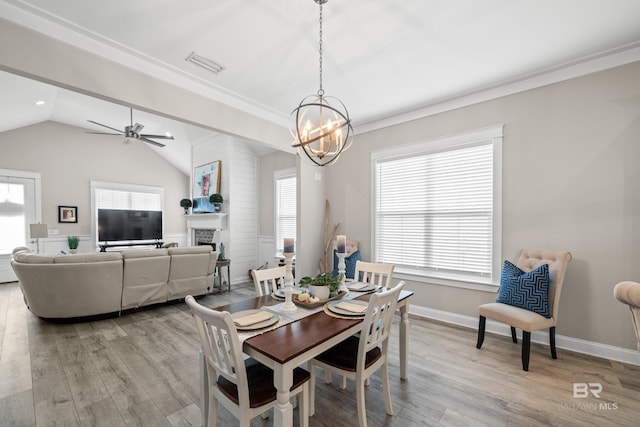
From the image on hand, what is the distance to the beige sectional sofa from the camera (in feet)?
10.9

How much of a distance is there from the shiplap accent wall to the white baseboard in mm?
3912

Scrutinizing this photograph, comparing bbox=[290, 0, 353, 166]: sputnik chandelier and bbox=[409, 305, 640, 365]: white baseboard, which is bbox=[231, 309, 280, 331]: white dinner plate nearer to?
bbox=[290, 0, 353, 166]: sputnik chandelier

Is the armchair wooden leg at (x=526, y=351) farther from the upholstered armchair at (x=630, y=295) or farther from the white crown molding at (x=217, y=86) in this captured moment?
the white crown molding at (x=217, y=86)

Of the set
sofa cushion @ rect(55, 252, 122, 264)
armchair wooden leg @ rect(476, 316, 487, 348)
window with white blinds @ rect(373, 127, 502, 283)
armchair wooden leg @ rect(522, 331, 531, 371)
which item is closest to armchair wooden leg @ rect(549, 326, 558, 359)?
armchair wooden leg @ rect(522, 331, 531, 371)

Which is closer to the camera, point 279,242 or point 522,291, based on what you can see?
point 522,291

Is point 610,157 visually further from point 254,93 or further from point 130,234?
point 130,234

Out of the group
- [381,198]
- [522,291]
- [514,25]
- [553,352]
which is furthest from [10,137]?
[553,352]

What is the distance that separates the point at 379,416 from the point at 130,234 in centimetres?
755

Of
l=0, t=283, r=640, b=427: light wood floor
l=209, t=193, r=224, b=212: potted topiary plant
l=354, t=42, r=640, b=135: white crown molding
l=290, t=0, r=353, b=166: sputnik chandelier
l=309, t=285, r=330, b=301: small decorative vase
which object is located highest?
l=354, t=42, r=640, b=135: white crown molding

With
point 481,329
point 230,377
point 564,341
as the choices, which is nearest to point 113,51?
point 230,377

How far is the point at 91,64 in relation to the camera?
235 centimetres

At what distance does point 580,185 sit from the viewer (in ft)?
8.94

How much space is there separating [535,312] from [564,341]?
26.1 inches

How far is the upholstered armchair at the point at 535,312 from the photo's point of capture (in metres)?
2.40
